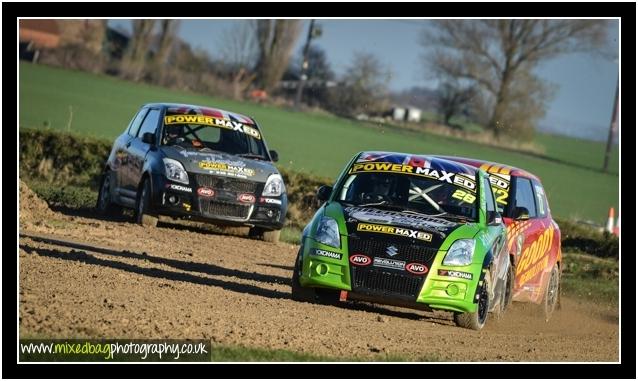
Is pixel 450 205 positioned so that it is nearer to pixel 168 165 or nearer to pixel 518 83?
pixel 168 165

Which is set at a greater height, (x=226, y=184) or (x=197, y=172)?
(x=197, y=172)


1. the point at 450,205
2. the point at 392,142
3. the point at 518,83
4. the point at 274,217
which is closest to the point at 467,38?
the point at 518,83

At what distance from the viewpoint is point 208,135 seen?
19500 mm

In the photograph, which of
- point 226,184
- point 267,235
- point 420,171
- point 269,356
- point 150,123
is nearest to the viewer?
point 269,356

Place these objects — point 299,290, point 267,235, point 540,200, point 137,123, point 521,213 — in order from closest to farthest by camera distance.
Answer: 1. point 299,290
2. point 521,213
3. point 540,200
4. point 267,235
5. point 137,123

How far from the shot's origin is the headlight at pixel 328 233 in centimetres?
1246

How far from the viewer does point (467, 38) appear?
63938 millimetres

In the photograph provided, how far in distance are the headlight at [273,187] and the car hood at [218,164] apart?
0.08 metres

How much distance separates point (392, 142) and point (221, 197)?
32298 millimetres

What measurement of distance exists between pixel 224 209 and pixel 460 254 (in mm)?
6832

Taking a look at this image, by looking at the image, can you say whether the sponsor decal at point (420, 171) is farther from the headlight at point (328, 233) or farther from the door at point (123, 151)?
the door at point (123, 151)

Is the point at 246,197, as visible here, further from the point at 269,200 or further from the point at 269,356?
the point at 269,356

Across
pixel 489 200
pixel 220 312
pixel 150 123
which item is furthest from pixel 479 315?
pixel 150 123

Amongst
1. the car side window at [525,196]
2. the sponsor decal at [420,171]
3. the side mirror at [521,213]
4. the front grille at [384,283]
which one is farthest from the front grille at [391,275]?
the car side window at [525,196]
